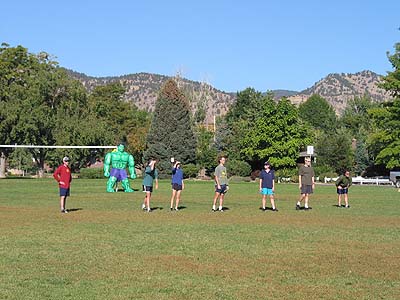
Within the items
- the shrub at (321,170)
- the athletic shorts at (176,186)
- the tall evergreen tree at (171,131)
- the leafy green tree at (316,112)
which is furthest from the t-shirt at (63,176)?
the leafy green tree at (316,112)

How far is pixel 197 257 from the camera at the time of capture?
1248cm

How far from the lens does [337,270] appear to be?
Answer: 11.3 m

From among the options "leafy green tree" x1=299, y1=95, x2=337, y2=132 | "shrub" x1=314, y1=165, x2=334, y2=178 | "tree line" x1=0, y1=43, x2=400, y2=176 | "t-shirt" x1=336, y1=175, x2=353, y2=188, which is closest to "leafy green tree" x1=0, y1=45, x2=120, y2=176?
"tree line" x1=0, y1=43, x2=400, y2=176

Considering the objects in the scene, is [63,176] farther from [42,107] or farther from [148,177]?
[42,107]

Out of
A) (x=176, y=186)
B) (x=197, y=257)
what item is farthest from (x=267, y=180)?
(x=197, y=257)

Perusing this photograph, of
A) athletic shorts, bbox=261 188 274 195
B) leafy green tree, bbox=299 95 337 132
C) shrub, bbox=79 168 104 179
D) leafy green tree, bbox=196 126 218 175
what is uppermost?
leafy green tree, bbox=299 95 337 132

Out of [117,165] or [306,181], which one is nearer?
[306,181]

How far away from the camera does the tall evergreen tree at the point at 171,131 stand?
3155 inches

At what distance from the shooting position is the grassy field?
955 centimetres

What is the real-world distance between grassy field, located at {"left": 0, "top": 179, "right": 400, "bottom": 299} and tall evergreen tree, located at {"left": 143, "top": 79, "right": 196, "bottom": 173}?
58342mm

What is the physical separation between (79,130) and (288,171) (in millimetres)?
21490

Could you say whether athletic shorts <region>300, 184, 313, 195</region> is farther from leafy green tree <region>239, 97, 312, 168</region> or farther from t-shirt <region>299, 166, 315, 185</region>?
leafy green tree <region>239, 97, 312, 168</region>

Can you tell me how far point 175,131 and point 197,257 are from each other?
69.1 metres

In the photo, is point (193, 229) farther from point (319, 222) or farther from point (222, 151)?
point (222, 151)
